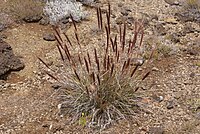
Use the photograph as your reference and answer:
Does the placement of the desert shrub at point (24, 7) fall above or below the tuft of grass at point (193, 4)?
above

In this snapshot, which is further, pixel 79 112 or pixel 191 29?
pixel 191 29

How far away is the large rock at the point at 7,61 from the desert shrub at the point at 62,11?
108cm

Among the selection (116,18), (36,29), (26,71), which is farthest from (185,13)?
(26,71)

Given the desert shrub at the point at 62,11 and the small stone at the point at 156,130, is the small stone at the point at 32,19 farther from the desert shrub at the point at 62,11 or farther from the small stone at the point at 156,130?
the small stone at the point at 156,130

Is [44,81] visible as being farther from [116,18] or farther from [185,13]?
[185,13]

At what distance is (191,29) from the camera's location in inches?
262

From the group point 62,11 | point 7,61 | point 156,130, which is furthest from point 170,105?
point 62,11

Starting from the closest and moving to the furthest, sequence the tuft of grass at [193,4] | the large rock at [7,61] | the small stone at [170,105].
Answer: the small stone at [170,105] < the large rock at [7,61] < the tuft of grass at [193,4]

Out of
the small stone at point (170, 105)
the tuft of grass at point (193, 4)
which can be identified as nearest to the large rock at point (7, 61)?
the small stone at point (170, 105)

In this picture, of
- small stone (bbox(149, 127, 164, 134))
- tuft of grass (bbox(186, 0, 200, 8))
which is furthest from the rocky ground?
tuft of grass (bbox(186, 0, 200, 8))

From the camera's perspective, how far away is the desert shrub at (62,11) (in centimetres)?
669

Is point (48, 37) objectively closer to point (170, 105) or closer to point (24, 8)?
point (24, 8)

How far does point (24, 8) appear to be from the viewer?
679cm

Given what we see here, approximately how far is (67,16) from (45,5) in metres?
0.44
